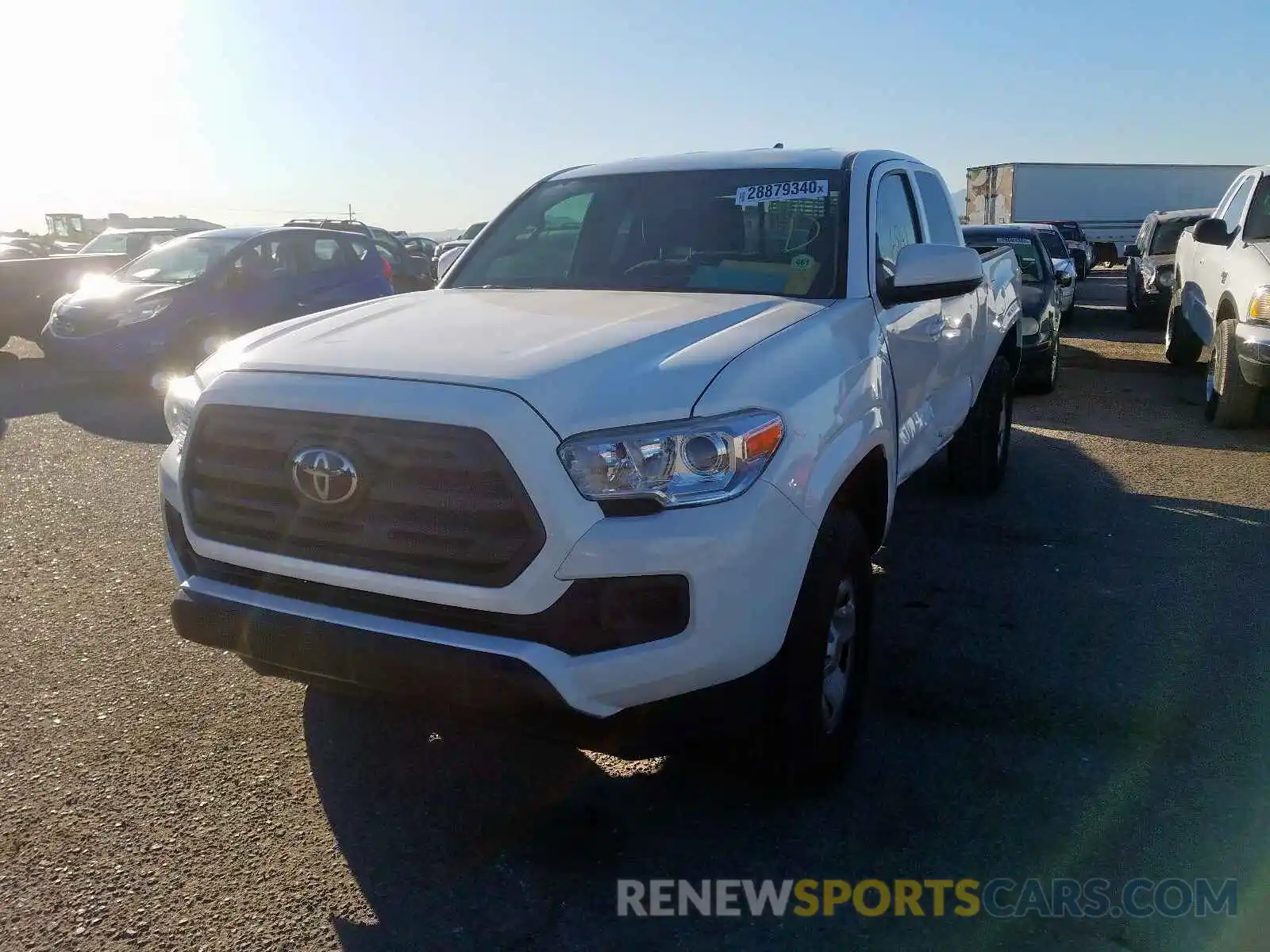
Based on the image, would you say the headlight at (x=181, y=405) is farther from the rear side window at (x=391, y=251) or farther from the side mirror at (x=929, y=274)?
the rear side window at (x=391, y=251)

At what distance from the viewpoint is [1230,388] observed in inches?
321

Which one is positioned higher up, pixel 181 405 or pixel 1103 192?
pixel 1103 192

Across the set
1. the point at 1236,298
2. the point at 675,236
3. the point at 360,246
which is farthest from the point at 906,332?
the point at 360,246

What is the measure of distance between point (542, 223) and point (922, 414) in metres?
1.76

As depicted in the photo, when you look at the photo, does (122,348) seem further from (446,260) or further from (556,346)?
(556,346)

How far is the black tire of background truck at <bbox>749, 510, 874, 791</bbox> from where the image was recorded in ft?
8.73

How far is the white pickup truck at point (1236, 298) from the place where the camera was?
7.44 meters

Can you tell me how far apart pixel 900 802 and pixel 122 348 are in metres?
9.01

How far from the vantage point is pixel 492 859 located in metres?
2.78

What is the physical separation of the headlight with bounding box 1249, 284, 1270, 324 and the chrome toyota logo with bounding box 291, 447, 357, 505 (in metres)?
7.10

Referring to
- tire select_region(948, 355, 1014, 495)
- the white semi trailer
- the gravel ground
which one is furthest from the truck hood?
the white semi trailer

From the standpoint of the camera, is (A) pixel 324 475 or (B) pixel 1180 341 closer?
(A) pixel 324 475

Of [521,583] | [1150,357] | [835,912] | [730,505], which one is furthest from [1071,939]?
[1150,357]

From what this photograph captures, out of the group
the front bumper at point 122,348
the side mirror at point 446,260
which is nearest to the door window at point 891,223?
the side mirror at point 446,260
